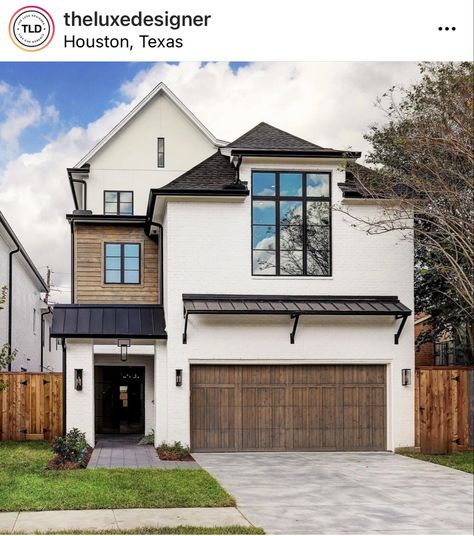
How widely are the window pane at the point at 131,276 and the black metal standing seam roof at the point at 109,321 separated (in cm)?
153

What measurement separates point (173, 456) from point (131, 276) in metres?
4.50

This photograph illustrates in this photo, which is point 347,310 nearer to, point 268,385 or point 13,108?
point 268,385

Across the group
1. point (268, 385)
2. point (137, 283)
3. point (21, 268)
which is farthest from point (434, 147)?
point (21, 268)

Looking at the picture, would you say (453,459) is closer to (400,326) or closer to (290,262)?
(400,326)

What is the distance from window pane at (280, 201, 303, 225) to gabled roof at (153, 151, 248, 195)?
71 cm

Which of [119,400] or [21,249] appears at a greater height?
[21,249]

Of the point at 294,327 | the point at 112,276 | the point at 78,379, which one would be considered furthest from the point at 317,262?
the point at 78,379

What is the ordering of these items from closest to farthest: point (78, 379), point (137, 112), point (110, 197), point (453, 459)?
point (453, 459), point (78, 379), point (137, 112), point (110, 197)

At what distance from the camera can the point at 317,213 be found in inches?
535

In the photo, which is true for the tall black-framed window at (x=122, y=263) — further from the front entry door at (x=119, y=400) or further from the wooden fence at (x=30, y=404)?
the front entry door at (x=119, y=400)

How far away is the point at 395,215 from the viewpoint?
40.1 ft

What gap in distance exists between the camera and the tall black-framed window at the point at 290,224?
44.2 ft

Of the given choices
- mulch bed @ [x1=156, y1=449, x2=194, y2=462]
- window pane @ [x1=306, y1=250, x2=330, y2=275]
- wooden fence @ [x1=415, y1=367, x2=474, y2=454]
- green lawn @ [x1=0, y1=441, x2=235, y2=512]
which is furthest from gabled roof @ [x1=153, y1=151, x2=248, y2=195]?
green lawn @ [x1=0, y1=441, x2=235, y2=512]
